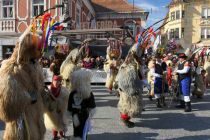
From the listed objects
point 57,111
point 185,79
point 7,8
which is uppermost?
point 7,8

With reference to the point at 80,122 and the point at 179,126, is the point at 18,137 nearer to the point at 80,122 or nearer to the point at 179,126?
the point at 80,122

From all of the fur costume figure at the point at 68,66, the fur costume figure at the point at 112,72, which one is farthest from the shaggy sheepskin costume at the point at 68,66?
the fur costume figure at the point at 112,72

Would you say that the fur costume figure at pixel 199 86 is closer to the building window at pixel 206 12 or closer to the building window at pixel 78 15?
the building window at pixel 78 15

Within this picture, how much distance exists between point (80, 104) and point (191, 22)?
52150mm

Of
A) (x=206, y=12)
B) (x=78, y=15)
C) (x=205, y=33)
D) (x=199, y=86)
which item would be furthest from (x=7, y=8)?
(x=206, y=12)

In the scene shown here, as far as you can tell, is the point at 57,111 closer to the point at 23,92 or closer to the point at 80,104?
the point at 80,104

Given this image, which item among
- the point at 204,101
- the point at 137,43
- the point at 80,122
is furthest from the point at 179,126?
the point at 204,101

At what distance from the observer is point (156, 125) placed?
7023 millimetres

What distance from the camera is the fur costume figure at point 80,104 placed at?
16.2ft

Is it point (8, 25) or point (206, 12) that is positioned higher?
point (206, 12)

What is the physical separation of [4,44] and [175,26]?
39.9m

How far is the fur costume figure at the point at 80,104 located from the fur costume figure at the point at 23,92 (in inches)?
42.6

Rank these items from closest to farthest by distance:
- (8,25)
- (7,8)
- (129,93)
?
(129,93) < (8,25) < (7,8)

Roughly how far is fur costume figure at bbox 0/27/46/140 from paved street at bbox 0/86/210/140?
2.43 meters
